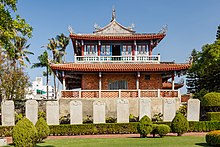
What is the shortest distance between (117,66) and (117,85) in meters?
2.16

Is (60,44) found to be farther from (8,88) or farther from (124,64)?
(124,64)

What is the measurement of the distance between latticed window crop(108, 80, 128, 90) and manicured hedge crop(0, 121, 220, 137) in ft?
27.1

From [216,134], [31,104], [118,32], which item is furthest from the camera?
[118,32]

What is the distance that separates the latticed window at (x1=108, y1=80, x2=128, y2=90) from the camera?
2794 centimetres

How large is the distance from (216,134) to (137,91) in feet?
44.1

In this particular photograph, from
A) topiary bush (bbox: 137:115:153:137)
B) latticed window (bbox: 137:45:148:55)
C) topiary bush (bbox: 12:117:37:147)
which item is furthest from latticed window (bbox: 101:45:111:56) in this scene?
topiary bush (bbox: 12:117:37:147)

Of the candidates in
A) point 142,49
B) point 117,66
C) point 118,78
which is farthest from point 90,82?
point 142,49

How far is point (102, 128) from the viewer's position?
19.9 metres

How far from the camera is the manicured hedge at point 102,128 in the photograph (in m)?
19.6

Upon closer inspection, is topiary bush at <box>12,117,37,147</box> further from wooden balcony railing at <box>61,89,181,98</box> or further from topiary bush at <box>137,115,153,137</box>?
wooden balcony railing at <box>61,89,181,98</box>

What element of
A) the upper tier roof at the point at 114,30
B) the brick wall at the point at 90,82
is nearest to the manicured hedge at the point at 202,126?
the brick wall at the point at 90,82

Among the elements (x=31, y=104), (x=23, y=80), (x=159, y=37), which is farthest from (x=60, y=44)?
(x=31, y=104)

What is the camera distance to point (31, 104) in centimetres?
2017

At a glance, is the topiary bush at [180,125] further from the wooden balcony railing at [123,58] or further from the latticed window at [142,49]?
the latticed window at [142,49]
